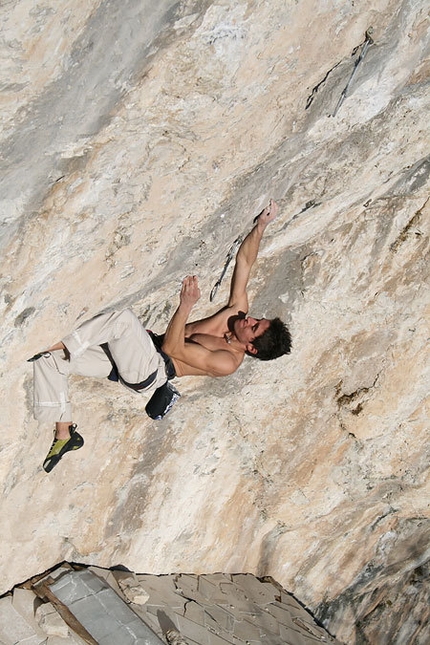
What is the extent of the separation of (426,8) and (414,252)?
5.72 feet

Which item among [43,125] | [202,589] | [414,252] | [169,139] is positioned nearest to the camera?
[43,125]

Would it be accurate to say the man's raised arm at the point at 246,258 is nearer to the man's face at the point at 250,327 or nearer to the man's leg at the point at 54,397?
the man's face at the point at 250,327

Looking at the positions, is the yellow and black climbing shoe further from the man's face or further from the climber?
the man's face

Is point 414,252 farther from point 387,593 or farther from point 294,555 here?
point 387,593

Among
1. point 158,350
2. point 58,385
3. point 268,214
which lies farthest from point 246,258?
point 58,385

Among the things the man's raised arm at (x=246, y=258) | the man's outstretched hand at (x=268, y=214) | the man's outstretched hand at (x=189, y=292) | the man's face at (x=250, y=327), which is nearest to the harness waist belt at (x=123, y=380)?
the man's outstretched hand at (x=189, y=292)

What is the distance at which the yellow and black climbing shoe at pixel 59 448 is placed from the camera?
4242mm

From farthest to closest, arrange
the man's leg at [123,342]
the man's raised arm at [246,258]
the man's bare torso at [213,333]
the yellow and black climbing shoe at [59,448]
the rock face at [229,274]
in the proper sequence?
the man's bare torso at [213,333] → the yellow and black climbing shoe at [59,448] → the man's raised arm at [246,258] → the man's leg at [123,342] → the rock face at [229,274]

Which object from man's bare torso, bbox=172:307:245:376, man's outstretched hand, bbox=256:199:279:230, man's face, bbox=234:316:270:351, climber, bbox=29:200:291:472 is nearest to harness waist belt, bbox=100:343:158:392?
climber, bbox=29:200:291:472

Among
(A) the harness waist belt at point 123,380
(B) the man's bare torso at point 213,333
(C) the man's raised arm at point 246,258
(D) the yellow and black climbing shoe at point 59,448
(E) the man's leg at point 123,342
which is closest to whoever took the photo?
(E) the man's leg at point 123,342

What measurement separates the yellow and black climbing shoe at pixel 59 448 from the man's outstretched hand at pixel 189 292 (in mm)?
1133

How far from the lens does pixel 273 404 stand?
525 centimetres

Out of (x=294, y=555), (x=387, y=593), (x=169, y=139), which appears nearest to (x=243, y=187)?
(x=169, y=139)

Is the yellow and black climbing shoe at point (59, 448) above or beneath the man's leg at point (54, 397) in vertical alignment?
beneath
